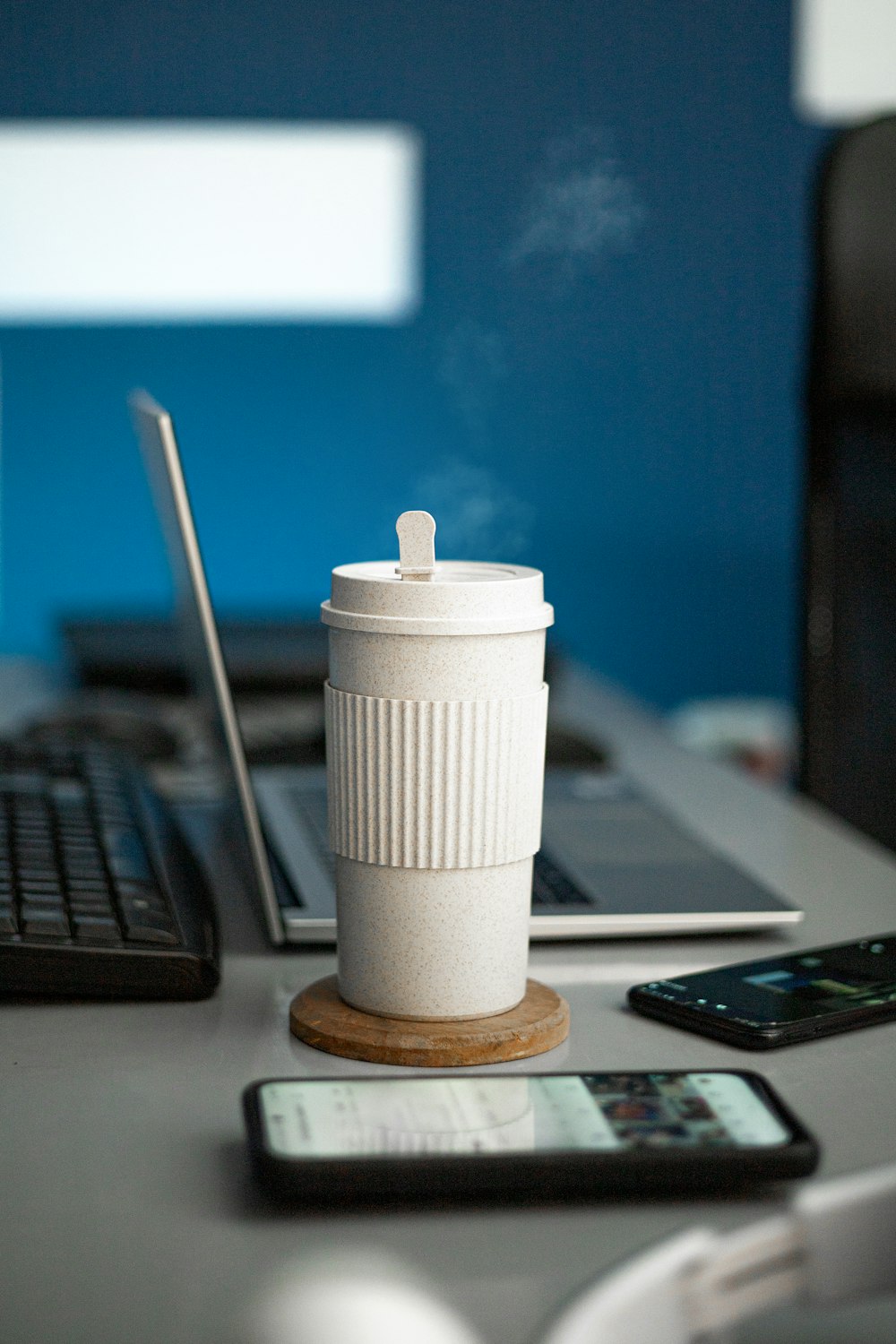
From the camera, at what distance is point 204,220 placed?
7.68 feet

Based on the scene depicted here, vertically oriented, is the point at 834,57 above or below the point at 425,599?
above

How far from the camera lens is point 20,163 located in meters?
2.30

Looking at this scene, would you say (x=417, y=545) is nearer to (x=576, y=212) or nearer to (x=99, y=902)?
(x=99, y=902)

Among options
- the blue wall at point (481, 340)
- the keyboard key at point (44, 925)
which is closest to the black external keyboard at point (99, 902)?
the keyboard key at point (44, 925)

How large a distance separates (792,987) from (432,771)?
0.20 meters

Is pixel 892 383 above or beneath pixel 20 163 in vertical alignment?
beneath

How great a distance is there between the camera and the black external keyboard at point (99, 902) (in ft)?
2.01

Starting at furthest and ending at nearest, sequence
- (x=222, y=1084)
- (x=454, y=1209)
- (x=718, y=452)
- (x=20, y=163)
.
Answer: (x=718, y=452) < (x=20, y=163) < (x=222, y=1084) < (x=454, y=1209)

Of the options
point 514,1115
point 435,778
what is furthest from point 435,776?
point 514,1115

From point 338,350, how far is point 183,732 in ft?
4.18

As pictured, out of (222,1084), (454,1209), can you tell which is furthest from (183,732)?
(454,1209)

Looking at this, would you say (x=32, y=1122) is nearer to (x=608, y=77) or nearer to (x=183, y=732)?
(x=183, y=732)

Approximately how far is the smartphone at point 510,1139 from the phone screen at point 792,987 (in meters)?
0.10

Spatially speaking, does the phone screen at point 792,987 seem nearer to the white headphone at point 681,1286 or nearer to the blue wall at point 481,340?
the white headphone at point 681,1286
